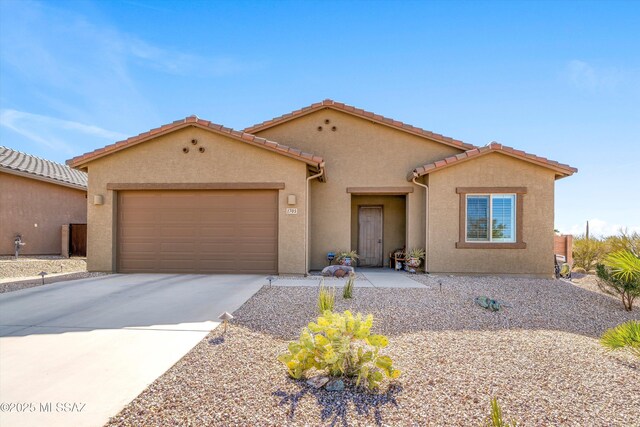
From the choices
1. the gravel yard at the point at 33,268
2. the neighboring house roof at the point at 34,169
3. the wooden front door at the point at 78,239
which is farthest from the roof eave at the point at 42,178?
the gravel yard at the point at 33,268

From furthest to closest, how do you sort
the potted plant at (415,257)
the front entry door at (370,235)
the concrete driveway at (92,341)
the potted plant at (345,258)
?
1. the front entry door at (370,235)
2. the potted plant at (345,258)
3. the potted plant at (415,257)
4. the concrete driveway at (92,341)

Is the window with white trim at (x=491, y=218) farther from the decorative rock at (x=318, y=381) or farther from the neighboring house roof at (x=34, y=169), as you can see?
the neighboring house roof at (x=34, y=169)

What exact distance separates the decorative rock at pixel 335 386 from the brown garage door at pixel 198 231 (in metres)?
7.05

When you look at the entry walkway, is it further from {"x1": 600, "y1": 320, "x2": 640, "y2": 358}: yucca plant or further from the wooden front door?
the wooden front door

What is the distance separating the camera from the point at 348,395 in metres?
3.01

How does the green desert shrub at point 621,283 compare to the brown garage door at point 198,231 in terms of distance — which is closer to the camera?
the green desert shrub at point 621,283

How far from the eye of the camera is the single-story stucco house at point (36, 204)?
569 inches

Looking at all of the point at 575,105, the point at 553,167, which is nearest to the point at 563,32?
the point at 575,105

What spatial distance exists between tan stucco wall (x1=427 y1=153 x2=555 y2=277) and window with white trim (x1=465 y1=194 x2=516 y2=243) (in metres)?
0.36

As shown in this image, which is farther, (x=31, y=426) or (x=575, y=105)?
(x=575, y=105)

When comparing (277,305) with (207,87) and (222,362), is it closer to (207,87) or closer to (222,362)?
(222,362)

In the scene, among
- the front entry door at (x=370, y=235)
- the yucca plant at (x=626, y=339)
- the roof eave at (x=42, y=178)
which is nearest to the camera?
the yucca plant at (x=626, y=339)

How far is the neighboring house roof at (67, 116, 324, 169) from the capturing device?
979cm

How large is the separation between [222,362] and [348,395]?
152 centimetres
